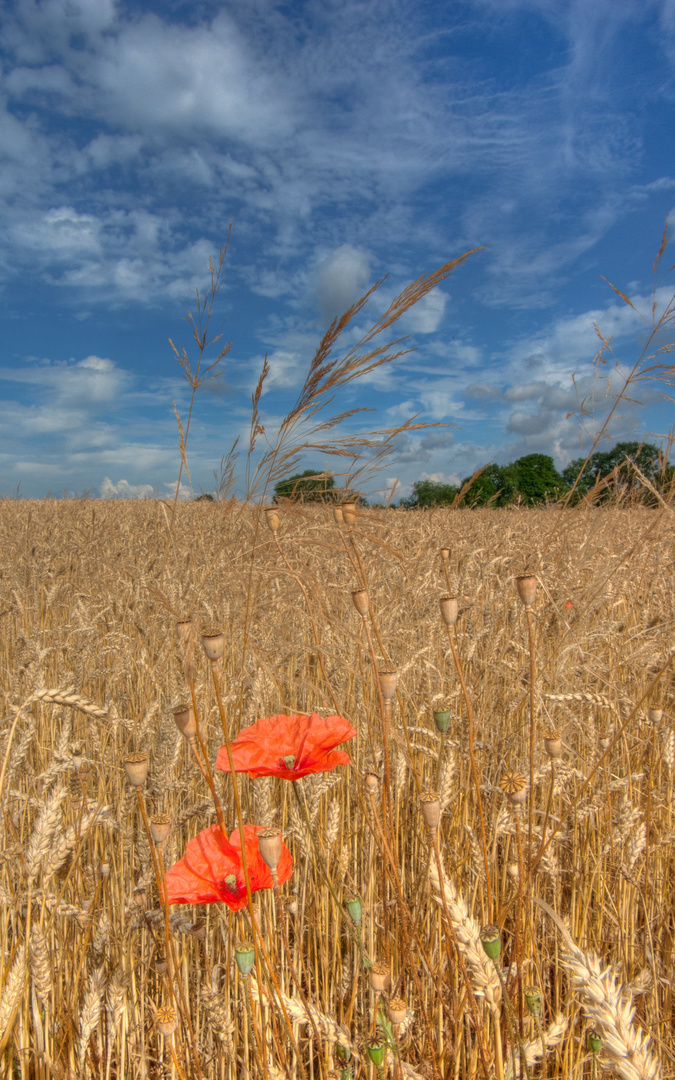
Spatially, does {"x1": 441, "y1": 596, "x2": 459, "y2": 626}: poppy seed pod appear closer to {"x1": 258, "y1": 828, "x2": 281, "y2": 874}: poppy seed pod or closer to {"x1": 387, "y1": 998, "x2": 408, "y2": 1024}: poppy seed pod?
{"x1": 258, "y1": 828, "x2": 281, "y2": 874}: poppy seed pod

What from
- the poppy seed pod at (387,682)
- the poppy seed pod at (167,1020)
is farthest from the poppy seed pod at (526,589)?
the poppy seed pod at (167,1020)

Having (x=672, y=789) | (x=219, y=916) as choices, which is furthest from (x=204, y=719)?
(x=672, y=789)

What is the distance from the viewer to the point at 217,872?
3.03 feet

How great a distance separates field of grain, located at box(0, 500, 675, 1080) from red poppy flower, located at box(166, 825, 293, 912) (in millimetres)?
73

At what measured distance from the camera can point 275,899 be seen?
1.22 meters

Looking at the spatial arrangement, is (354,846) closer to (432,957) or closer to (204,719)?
(432,957)

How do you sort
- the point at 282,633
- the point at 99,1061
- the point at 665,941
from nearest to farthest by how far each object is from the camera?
the point at 99,1061
the point at 665,941
the point at 282,633

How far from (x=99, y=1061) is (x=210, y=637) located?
38.4 inches

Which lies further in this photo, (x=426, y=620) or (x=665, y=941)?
(x=426, y=620)

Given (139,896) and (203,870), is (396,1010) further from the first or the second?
(139,896)

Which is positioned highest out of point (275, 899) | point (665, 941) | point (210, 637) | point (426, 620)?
point (210, 637)

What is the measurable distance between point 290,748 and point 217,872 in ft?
0.74

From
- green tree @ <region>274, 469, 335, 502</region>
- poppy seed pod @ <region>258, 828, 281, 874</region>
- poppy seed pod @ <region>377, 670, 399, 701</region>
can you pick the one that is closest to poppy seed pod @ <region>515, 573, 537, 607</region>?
poppy seed pod @ <region>377, 670, 399, 701</region>

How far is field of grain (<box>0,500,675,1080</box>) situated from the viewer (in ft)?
2.86
